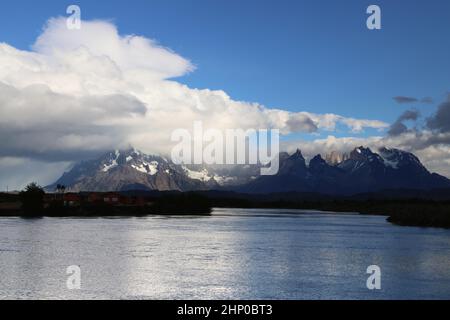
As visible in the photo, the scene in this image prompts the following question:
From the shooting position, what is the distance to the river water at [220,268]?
164ft

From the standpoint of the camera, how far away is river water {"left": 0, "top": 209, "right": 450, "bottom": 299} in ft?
164

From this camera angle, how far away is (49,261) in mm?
69250

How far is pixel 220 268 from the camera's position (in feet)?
213
